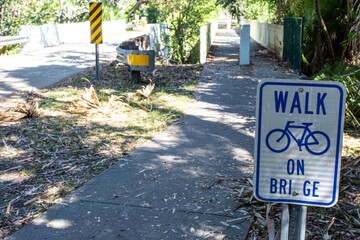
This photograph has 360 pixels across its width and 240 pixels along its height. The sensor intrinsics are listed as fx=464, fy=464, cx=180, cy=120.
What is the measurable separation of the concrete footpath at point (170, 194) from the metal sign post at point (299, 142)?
6.21 ft

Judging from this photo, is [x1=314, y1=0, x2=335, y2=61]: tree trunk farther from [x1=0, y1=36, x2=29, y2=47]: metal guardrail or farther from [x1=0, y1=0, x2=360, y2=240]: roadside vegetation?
[x1=0, y1=36, x2=29, y2=47]: metal guardrail

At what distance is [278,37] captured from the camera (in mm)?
18219

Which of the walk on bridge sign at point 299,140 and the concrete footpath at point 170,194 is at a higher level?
the walk on bridge sign at point 299,140

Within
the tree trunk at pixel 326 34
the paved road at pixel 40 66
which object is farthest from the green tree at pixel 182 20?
the tree trunk at pixel 326 34

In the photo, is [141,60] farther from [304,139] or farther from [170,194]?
[304,139]

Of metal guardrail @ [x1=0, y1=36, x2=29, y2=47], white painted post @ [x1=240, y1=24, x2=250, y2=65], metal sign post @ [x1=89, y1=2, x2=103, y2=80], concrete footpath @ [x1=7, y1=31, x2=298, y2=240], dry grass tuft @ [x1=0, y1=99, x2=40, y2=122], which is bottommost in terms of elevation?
concrete footpath @ [x1=7, y1=31, x2=298, y2=240]

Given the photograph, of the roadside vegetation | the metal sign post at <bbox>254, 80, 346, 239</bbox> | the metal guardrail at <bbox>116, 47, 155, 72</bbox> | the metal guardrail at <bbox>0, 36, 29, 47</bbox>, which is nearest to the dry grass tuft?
the roadside vegetation

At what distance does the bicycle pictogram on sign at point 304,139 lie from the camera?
1.86 metres

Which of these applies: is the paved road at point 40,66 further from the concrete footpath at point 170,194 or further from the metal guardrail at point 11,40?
the concrete footpath at point 170,194

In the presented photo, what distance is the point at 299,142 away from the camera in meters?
1.88

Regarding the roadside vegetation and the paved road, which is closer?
Answer: the roadside vegetation

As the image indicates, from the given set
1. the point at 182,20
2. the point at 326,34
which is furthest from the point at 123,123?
the point at 182,20

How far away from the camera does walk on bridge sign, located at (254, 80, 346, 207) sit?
1.84 meters

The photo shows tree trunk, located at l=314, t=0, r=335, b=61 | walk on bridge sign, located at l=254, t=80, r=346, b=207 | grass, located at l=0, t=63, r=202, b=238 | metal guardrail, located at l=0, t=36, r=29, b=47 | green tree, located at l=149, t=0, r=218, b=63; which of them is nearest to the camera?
walk on bridge sign, located at l=254, t=80, r=346, b=207
